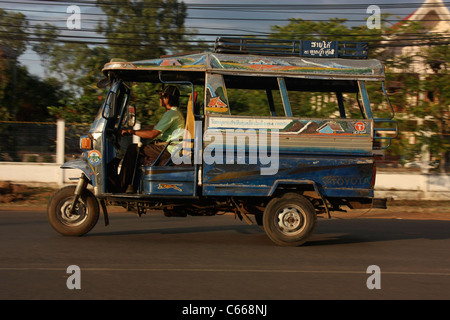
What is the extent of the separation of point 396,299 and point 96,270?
3.10 metres

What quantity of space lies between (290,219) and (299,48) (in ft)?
7.93

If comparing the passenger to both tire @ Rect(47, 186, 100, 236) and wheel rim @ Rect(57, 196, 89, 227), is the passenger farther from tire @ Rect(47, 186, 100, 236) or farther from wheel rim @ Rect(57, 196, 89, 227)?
wheel rim @ Rect(57, 196, 89, 227)

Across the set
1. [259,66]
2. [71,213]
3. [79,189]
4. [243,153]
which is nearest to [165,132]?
[243,153]

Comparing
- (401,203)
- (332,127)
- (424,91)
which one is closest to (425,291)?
(332,127)

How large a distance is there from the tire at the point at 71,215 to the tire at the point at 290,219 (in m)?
2.46

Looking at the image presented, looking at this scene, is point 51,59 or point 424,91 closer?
point 424,91

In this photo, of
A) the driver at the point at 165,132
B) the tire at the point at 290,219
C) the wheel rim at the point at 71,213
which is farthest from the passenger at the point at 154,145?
the tire at the point at 290,219

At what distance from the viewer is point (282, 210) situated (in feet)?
25.1

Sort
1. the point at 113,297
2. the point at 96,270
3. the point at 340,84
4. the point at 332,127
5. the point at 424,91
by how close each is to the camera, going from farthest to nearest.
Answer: the point at 424,91 < the point at 340,84 < the point at 332,127 < the point at 96,270 < the point at 113,297

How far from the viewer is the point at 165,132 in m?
7.75

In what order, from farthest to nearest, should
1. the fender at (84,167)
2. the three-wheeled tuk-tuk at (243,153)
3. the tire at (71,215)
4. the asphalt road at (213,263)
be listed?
the tire at (71,215), the fender at (84,167), the three-wheeled tuk-tuk at (243,153), the asphalt road at (213,263)

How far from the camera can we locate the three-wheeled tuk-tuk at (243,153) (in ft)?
24.4

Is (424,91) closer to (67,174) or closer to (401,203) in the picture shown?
(401,203)

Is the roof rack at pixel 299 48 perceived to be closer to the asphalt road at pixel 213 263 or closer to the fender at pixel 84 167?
the fender at pixel 84 167
